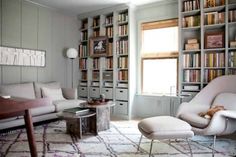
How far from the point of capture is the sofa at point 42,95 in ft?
11.0

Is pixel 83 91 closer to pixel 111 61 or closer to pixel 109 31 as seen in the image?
pixel 111 61

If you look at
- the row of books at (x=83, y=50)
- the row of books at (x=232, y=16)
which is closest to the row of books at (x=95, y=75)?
the row of books at (x=83, y=50)

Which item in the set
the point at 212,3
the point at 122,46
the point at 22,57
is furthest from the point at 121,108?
the point at 212,3

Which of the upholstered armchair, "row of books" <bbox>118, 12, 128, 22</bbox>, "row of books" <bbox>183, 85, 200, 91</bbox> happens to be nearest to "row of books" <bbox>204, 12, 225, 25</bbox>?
the upholstered armchair

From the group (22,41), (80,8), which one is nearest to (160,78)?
(80,8)

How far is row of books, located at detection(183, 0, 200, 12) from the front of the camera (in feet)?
12.3

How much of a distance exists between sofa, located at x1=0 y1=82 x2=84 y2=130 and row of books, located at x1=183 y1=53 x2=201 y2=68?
2269 millimetres

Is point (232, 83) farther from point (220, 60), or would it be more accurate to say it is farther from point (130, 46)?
point (130, 46)

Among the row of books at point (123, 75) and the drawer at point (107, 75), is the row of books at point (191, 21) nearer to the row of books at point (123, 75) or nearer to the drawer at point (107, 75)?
the row of books at point (123, 75)

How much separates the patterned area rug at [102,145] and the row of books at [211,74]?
110 cm

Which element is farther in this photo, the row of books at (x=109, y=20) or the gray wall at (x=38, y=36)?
the row of books at (x=109, y=20)

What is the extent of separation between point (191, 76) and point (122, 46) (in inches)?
64.2

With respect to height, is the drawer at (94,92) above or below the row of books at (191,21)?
Answer: below

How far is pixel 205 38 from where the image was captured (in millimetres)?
3684
